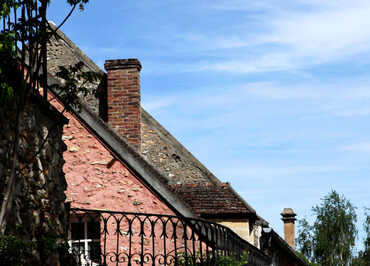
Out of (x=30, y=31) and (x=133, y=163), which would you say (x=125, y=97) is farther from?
(x=30, y=31)

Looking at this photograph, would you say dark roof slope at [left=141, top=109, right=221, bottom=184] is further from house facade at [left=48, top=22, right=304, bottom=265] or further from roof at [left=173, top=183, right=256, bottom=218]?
roof at [left=173, top=183, right=256, bottom=218]

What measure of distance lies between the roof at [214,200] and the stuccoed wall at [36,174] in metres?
6.59

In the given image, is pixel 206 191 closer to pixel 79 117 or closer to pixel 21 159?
pixel 79 117

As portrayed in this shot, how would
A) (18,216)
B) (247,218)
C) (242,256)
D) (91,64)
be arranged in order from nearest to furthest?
(18,216) < (242,256) < (247,218) < (91,64)

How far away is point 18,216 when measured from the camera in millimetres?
6215

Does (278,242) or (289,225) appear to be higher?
(289,225)

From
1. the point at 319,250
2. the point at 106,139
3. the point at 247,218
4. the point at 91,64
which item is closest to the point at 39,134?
the point at 106,139

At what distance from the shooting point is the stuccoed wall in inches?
243

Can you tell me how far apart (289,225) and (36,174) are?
25.1m

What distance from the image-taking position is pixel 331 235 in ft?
124

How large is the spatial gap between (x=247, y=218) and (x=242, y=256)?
3325 mm

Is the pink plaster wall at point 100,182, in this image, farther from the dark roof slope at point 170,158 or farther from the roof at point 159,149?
the dark roof slope at point 170,158

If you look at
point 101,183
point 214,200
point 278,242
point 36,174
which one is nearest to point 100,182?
point 101,183

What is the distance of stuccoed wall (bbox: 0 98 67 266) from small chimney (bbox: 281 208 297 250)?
23963 millimetres
